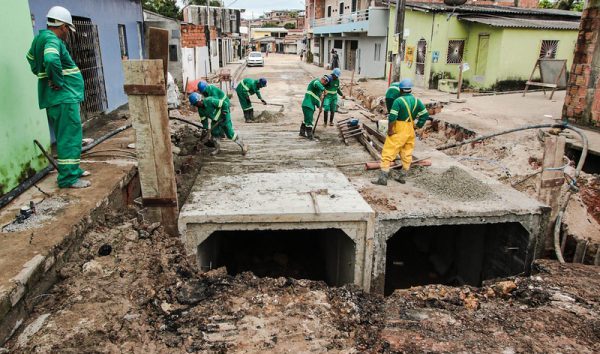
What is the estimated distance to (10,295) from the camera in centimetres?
Answer: 314

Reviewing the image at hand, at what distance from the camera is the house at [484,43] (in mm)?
17578

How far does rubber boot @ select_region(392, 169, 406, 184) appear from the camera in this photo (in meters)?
6.66

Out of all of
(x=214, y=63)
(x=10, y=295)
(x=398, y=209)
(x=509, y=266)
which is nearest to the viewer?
(x=10, y=295)

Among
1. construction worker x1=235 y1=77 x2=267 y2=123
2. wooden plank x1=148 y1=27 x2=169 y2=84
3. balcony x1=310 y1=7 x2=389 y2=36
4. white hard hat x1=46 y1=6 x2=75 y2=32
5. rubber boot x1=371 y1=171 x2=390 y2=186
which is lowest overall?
rubber boot x1=371 y1=171 x2=390 y2=186

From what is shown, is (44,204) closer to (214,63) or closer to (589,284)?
(589,284)

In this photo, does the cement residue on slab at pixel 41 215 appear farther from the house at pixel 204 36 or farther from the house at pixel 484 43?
the house at pixel 484 43

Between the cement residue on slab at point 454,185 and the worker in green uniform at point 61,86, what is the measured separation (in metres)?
4.82

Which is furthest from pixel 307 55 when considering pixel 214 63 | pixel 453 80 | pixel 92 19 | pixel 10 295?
pixel 10 295

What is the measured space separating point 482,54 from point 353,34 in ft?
41.7

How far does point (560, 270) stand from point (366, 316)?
280 cm

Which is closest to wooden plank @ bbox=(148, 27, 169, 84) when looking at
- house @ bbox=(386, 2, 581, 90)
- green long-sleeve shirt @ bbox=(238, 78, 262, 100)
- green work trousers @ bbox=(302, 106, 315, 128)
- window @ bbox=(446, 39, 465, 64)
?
green work trousers @ bbox=(302, 106, 315, 128)

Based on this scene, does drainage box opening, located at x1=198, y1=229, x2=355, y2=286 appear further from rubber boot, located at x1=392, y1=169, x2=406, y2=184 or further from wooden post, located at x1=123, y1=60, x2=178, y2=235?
rubber boot, located at x1=392, y1=169, x2=406, y2=184

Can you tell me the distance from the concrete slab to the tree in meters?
29.5

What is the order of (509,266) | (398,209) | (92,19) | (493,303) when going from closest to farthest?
(493,303) → (398,209) → (509,266) → (92,19)
